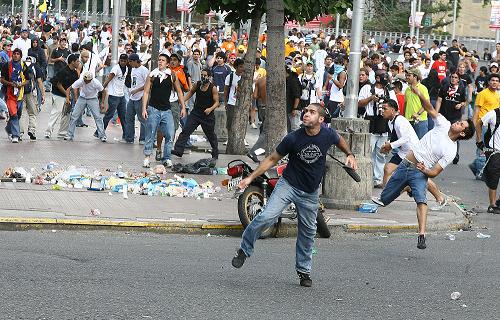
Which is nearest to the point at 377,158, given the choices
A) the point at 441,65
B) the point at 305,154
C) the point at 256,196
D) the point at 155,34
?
the point at 256,196

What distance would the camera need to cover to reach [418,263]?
11586 mm

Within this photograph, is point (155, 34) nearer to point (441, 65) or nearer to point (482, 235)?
point (441, 65)

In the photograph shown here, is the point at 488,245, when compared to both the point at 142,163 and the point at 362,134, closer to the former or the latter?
the point at 362,134

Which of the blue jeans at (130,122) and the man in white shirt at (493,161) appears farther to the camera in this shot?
the blue jeans at (130,122)

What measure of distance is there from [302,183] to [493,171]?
6.96 metres

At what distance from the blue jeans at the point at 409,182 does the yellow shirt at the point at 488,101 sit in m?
7.28

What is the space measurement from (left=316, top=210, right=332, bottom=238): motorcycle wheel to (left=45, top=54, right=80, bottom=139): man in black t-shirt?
9.76 meters

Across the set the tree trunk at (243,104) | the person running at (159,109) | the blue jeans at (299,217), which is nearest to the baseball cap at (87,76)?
the tree trunk at (243,104)

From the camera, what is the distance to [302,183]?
32.7 ft

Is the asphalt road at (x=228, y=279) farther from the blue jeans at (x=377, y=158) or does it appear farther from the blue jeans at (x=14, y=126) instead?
the blue jeans at (x=14, y=126)

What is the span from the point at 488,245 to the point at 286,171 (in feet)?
13.3

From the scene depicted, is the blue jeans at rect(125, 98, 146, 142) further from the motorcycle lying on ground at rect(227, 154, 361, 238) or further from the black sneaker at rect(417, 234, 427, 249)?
the black sneaker at rect(417, 234, 427, 249)

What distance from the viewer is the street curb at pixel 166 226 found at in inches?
476

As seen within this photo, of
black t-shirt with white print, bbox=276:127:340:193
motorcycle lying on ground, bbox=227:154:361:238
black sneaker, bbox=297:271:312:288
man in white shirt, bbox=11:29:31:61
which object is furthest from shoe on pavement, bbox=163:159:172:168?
man in white shirt, bbox=11:29:31:61
